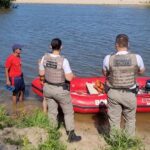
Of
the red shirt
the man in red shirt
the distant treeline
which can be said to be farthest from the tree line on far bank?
the red shirt

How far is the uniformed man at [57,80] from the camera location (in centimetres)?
637

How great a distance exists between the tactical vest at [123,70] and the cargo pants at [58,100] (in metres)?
0.78

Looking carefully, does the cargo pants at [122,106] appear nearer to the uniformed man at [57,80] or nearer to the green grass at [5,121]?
the uniformed man at [57,80]

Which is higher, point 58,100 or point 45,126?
point 58,100

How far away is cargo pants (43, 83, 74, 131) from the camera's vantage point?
6.53m

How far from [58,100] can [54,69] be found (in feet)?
1.65

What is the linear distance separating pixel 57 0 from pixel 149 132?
39669 millimetres

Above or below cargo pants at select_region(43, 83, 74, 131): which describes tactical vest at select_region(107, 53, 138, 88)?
above

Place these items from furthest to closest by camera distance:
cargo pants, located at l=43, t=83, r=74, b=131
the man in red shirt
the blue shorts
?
the blue shorts < the man in red shirt < cargo pants, located at l=43, t=83, r=74, b=131

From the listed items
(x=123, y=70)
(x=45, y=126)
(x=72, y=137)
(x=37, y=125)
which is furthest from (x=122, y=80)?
(x=37, y=125)

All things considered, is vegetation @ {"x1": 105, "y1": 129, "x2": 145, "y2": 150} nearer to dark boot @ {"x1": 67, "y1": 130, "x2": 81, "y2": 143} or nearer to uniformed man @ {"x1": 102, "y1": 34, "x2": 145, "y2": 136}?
uniformed man @ {"x1": 102, "y1": 34, "x2": 145, "y2": 136}

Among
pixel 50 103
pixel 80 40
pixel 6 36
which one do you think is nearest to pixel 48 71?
pixel 50 103

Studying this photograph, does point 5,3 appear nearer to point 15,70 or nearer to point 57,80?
point 15,70

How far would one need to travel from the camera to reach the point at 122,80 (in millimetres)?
6168
